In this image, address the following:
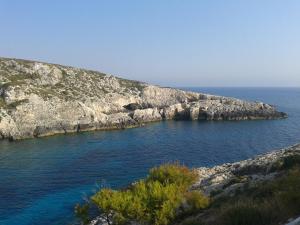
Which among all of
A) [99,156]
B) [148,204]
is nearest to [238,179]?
[148,204]

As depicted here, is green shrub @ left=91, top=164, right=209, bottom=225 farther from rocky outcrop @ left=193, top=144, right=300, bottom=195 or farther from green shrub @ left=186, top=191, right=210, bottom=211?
rocky outcrop @ left=193, top=144, right=300, bottom=195

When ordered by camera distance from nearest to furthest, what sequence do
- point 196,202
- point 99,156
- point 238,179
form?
point 196,202 < point 238,179 < point 99,156

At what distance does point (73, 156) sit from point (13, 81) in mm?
44595

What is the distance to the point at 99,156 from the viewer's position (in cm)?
7206

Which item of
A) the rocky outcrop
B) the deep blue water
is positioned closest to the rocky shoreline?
the rocky outcrop

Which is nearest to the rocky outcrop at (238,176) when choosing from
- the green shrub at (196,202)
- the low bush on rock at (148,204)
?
the green shrub at (196,202)

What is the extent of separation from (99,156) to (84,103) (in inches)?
1575

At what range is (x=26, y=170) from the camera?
6153 centimetres

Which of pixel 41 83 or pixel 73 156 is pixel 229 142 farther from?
pixel 41 83

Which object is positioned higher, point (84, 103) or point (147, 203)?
point (84, 103)

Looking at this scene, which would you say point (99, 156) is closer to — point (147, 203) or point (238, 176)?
point (238, 176)

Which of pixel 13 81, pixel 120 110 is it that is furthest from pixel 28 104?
pixel 120 110

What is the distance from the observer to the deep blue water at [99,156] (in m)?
47.1

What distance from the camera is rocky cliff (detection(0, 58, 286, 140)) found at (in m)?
96.2
